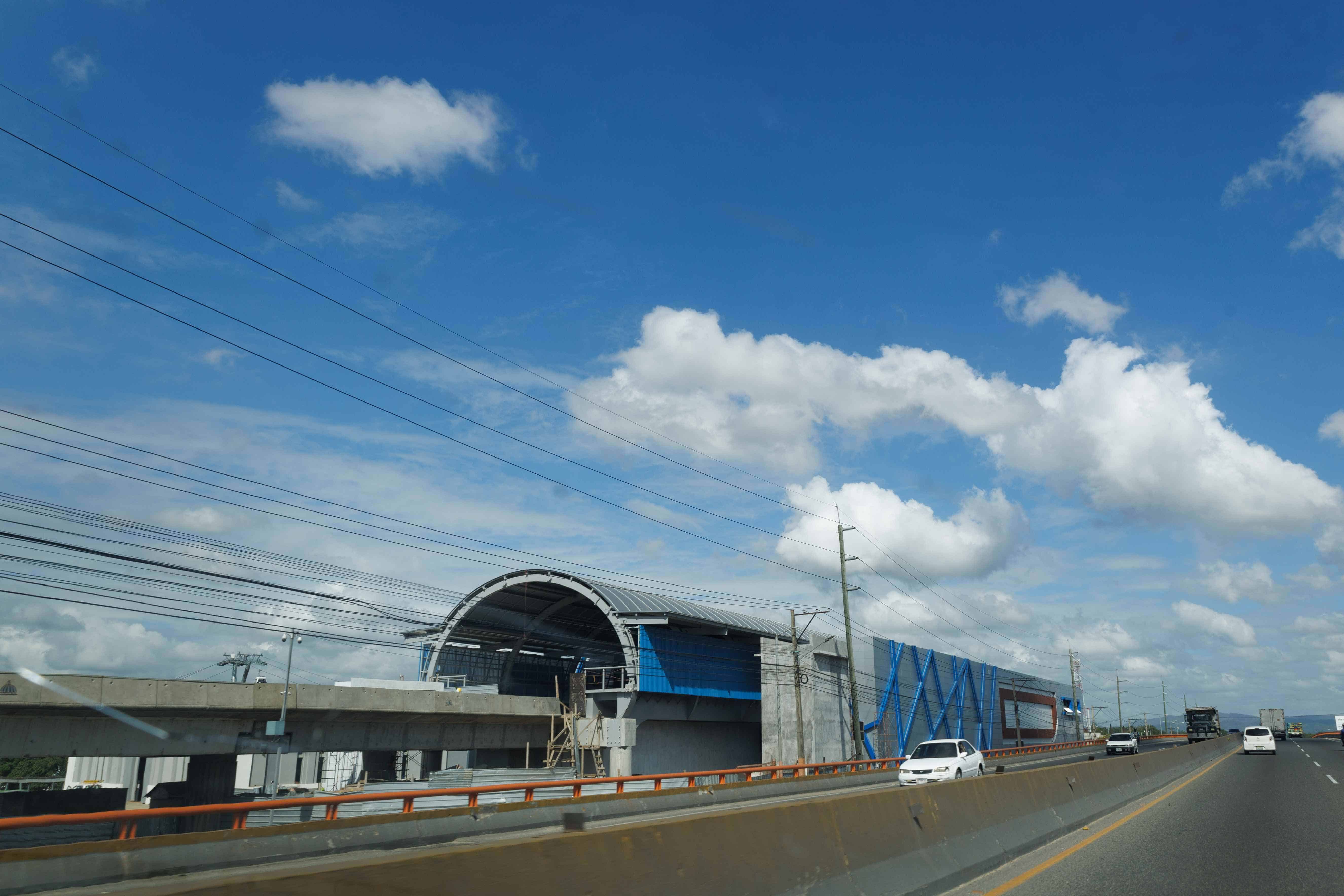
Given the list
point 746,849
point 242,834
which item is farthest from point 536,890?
point 242,834

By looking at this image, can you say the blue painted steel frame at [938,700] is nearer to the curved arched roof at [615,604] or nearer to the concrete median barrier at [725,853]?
the curved arched roof at [615,604]

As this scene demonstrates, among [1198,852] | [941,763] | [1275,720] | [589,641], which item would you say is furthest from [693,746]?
[1275,720]

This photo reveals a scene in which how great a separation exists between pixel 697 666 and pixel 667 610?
18.8 ft

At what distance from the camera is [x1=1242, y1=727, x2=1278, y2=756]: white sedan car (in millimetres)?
48875

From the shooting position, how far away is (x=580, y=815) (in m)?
6.38

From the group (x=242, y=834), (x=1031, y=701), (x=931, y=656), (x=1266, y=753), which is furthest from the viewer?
(x=1031, y=701)

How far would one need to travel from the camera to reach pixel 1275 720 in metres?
97.9

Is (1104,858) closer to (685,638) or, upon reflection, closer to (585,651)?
(685,638)

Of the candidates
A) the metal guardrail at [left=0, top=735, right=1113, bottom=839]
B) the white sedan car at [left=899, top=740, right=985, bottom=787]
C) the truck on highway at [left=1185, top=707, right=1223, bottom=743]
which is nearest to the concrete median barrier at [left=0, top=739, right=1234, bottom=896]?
the metal guardrail at [left=0, top=735, right=1113, bottom=839]

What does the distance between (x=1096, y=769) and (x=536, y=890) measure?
17.5 meters

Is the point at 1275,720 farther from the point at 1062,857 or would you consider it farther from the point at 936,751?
the point at 1062,857

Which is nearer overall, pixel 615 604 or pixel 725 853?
pixel 725 853

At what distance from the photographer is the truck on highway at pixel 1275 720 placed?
3765 inches

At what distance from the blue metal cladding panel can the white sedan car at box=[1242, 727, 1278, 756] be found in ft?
95.6
